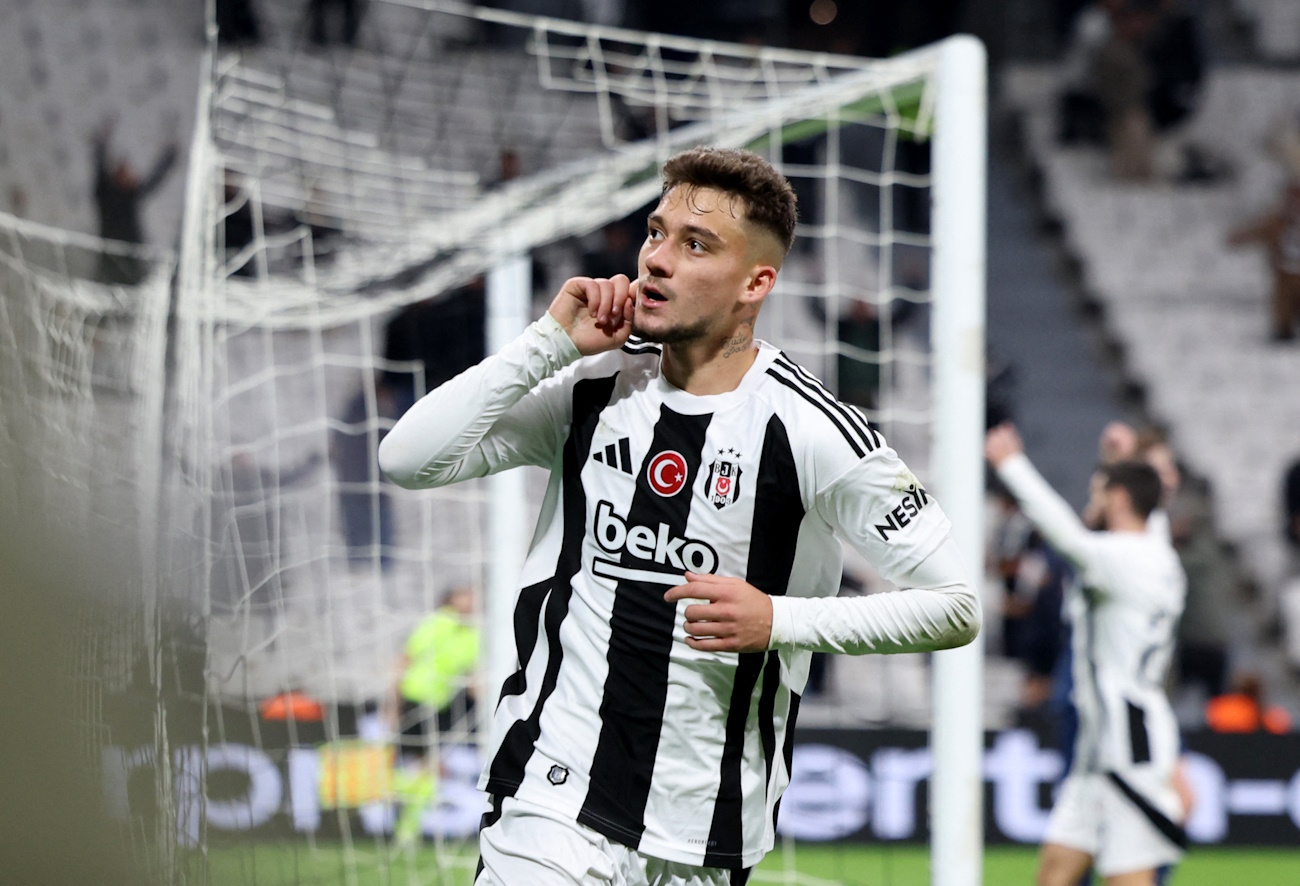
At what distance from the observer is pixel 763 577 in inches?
95.7

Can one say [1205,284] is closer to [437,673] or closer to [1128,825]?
[1128,825]

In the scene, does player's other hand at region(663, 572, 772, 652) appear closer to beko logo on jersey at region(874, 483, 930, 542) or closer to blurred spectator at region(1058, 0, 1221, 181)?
beko logo on jersey at region(874, 483, 930, 542)

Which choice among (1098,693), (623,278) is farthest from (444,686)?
(623,278)

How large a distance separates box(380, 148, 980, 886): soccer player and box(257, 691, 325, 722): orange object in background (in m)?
0.52

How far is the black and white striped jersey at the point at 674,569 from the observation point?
2334 millimetres

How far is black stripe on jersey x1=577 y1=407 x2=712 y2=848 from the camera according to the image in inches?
93.1

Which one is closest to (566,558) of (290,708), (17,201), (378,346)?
(290,708)

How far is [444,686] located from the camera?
675cm

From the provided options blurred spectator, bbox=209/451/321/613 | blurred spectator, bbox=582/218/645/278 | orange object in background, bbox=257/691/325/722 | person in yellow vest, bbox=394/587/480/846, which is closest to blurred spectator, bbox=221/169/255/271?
blurred spectator, bbox=209/451/321/613

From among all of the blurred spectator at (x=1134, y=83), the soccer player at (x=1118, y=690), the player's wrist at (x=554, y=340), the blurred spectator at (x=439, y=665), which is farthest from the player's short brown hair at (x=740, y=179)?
the blurred spectator at (x=1134, y=83)

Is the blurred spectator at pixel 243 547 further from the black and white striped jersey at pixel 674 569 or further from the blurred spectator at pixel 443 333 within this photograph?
the blurred spectator at pixel 443 333

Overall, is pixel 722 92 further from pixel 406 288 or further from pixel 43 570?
pixel 43 570

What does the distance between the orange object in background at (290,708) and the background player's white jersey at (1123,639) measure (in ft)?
9.19

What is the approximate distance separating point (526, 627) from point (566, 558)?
15 centimetres
